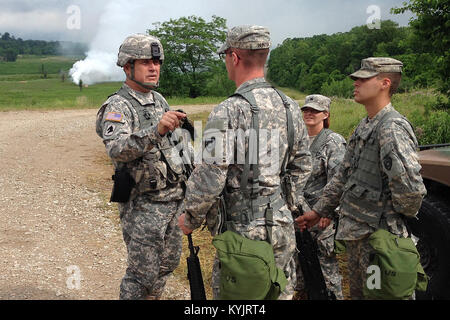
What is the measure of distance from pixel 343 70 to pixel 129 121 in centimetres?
4055

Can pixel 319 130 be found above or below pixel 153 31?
below

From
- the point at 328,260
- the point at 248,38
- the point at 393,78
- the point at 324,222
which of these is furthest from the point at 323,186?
the point at 248,38

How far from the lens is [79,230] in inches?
228

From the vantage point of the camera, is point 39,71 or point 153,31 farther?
point 39,71

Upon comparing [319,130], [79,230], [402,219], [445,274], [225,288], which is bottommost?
[79,230]

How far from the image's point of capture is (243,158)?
2379mm

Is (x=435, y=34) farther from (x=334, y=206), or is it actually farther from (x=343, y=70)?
(x=343, y=70)

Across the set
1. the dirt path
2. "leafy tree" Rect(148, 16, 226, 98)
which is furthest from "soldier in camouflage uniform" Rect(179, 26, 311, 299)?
"leafy tree" Rect(148, 16, 226, 98)

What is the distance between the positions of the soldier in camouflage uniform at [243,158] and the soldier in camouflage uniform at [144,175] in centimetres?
66

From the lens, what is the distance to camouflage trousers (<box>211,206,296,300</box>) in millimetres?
2438

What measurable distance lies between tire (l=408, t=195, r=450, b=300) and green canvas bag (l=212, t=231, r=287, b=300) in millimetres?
1768

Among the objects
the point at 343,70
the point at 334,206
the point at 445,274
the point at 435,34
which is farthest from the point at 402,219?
the point at 343,70

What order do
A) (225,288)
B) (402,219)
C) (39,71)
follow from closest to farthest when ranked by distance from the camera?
(225,288), (402,219), (39,71)

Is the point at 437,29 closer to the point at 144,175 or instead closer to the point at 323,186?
the point at 323,186
